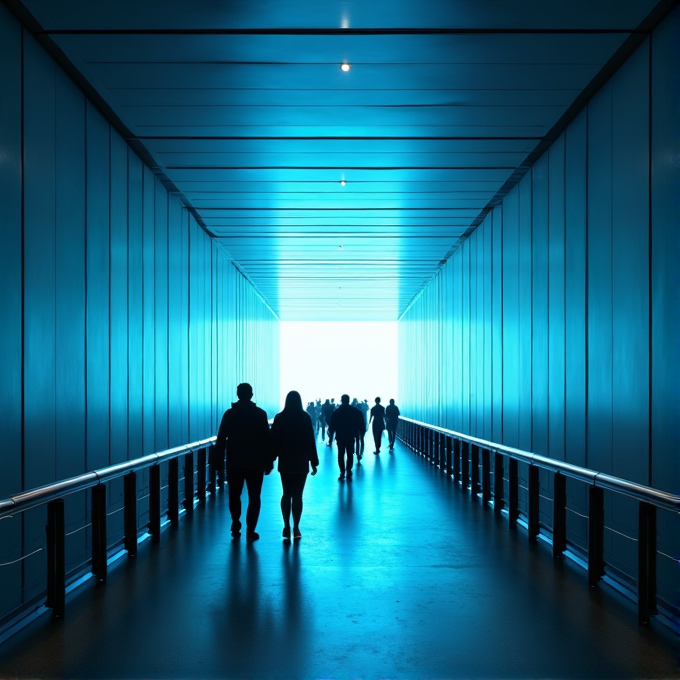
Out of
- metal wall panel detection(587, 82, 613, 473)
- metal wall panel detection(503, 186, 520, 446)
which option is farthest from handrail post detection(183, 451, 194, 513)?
metal wall panel detection(587, 82, 613, 473)

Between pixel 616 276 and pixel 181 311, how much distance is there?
7.08m

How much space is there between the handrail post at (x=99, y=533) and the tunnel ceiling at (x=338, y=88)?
323 cm

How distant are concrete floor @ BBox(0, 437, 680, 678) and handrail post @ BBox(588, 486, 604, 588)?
0.20 metres

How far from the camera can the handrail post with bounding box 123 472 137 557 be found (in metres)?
7.31

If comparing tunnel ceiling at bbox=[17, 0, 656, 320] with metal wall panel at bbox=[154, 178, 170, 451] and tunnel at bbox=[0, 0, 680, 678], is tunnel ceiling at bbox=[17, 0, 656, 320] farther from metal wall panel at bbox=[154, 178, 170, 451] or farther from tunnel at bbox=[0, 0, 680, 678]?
metal wall panel at bbox=[154, 178, 170, 451]

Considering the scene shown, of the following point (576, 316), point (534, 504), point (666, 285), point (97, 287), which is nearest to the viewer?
point (666, 285)

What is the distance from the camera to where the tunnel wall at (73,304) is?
223 inches

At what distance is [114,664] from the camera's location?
178 inches


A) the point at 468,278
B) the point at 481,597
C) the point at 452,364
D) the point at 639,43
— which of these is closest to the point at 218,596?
the point at 481,597

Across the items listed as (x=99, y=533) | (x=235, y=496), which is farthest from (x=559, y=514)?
(x=99, y=533)

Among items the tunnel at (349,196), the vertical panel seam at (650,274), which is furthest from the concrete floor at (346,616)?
the vertical panel seam at (650,274)

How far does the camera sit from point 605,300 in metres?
7.11

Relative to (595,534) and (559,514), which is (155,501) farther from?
(595,534)

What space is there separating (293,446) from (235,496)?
32.4 inches
